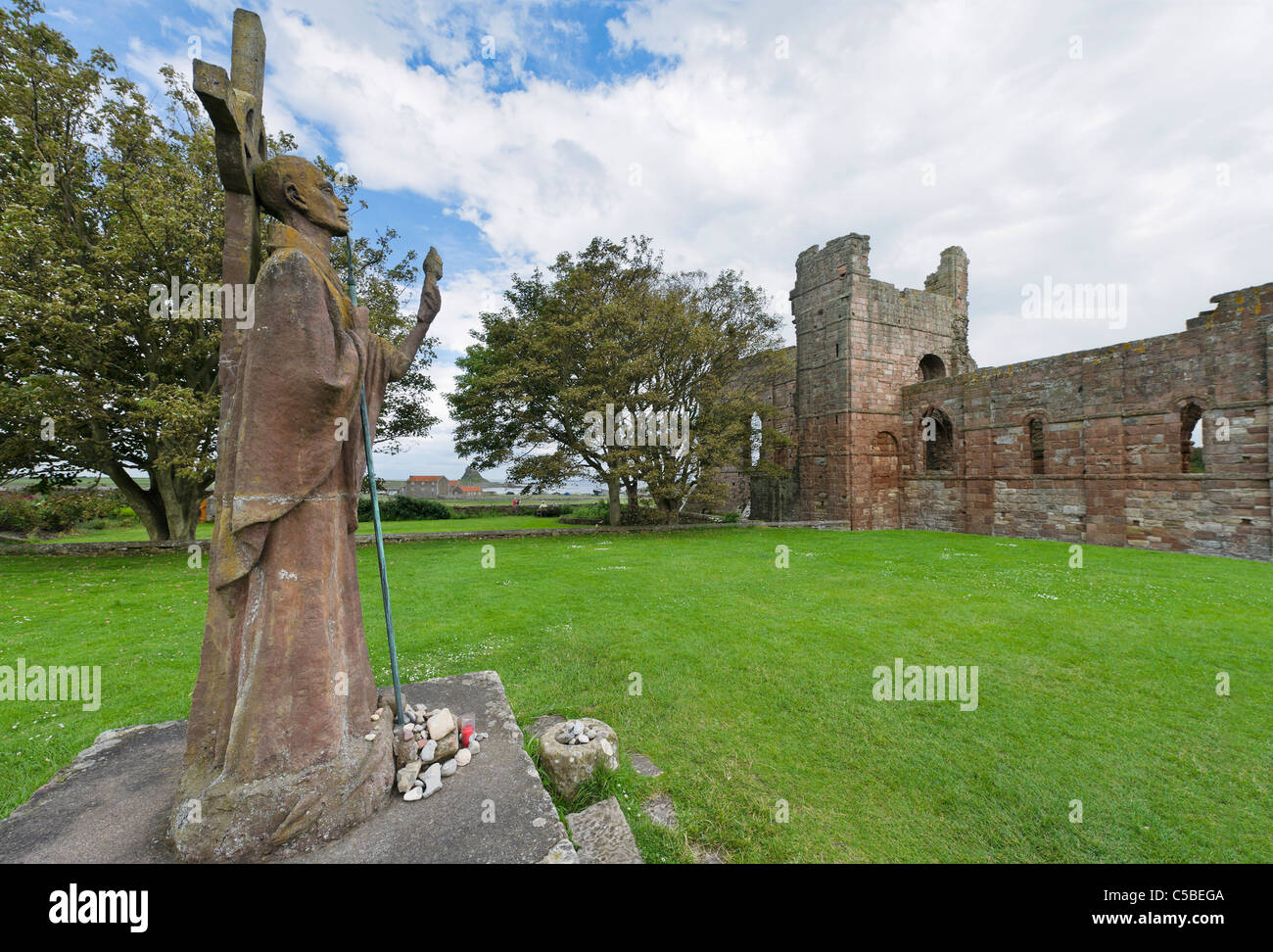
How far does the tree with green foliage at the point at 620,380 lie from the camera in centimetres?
1809

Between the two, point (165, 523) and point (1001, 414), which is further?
point (1001, 414)

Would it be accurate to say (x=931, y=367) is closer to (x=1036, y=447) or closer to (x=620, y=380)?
(x=1036, y=447)

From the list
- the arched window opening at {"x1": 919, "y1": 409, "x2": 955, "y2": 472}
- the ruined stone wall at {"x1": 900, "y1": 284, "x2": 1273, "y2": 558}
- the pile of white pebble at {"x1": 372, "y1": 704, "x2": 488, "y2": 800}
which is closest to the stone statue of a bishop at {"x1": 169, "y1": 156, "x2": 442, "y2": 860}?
the pile of white pebble at {"x1": 372, "y1": 704, "x2": 488, "y2": 800}

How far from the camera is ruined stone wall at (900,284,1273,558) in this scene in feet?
43.3

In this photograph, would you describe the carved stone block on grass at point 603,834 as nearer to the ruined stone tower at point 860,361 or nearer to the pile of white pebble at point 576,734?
the pile of white pebble at point 576,734

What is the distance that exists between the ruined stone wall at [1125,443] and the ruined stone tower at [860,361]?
6.34 feet

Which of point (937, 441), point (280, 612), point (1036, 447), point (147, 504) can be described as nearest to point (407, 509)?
point (147, 504)

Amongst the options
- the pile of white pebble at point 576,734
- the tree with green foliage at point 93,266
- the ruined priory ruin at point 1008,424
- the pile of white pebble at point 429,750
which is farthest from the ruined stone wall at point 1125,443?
the tree with green foliage at point 93,266

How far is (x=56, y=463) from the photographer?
44.5 feet

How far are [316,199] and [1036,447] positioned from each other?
78.3 feet

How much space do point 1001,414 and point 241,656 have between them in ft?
75.3

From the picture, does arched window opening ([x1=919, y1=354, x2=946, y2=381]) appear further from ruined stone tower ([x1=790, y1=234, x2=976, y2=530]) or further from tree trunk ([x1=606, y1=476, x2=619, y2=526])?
tree trunk ([x1=606, y1=476, x2=619, y2=526])
